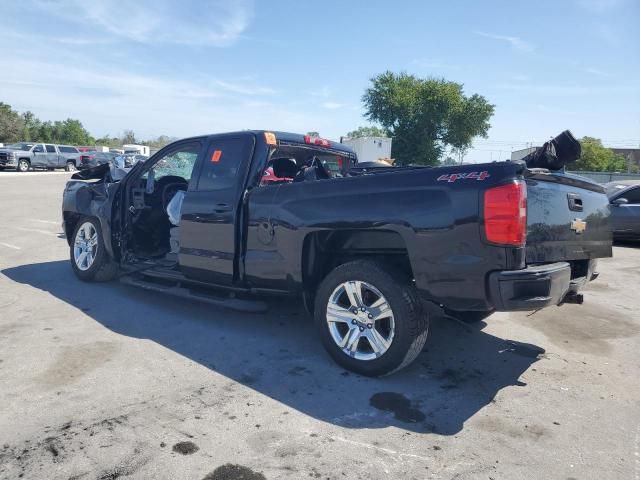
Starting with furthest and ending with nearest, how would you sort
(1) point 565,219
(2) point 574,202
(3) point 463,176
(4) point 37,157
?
1. (4) point 37,157
2. (2) point 574,202
3. (1) point 565,219
4. (3) point 463,176

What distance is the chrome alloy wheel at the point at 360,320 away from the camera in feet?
12.0

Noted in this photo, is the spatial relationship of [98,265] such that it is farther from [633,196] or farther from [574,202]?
[633,196]

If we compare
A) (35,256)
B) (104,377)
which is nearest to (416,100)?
(35,256)

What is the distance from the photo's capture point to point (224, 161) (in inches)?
187

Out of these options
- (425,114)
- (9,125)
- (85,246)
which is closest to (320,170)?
(85,246)

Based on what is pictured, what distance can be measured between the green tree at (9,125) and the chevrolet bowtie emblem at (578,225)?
70076 millimetres

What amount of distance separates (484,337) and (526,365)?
0.67 meters

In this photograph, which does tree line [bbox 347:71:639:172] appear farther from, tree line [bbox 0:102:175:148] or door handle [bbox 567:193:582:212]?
door handle [bbox 567:193:582:212]

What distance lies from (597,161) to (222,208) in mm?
69712

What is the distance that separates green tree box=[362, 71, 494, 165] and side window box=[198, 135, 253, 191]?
154ft

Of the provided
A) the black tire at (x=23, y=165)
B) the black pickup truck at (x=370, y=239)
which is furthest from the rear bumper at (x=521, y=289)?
the black tire at (x=23, y=165)

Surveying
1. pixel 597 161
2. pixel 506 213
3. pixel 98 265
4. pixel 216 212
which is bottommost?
pixel 98 265

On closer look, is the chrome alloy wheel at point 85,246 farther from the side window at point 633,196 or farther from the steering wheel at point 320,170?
the side window at point 633,196

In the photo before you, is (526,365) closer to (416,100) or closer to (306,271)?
(306,271)
